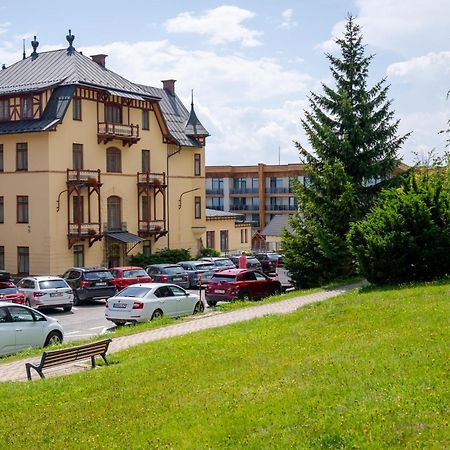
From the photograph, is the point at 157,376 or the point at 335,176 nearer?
the point at 157,376

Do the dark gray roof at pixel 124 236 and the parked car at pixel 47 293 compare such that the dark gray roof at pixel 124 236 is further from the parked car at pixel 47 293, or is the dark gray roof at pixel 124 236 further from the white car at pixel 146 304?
the white car at pixel 146 304

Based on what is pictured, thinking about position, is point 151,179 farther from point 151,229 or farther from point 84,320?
point 84,320

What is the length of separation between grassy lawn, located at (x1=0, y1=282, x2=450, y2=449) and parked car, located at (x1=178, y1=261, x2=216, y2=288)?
23336 millimetres

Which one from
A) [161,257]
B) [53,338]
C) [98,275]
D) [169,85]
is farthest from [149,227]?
[53,338]

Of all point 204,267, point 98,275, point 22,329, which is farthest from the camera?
point 204,267

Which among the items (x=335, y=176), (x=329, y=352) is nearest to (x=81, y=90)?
(x=335, y=176)

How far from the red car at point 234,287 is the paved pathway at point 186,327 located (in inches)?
122

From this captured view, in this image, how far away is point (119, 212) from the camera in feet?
159

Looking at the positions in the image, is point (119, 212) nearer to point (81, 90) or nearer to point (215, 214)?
point (81, 90)

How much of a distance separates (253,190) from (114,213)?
42.6 m

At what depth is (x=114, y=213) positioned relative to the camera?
48.2 meters

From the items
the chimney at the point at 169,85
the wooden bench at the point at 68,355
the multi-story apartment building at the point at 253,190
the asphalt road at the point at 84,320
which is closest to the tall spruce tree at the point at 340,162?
the asphalt road at the point at 84,320

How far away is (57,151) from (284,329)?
29949mm

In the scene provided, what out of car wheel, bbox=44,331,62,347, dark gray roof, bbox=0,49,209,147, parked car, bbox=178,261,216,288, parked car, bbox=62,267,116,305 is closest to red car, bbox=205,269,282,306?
parked car, bbox=62,267,116,305
